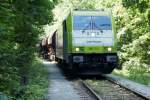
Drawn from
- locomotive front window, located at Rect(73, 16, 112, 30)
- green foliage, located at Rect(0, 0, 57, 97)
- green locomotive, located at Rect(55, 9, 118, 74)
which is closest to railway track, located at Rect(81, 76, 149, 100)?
green foliage, located at Rect(0, 0, 57, 97)

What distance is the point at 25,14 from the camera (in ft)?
61.5

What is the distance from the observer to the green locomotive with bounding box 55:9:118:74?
68.5ft

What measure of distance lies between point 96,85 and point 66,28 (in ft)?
15.2

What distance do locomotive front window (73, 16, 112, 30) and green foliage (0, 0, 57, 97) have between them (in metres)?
1.78

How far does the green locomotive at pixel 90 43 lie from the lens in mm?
20875

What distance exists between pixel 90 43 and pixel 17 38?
168 inches

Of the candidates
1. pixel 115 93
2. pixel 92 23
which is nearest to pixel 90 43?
pixel 92 23

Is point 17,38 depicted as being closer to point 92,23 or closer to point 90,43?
point 90,43

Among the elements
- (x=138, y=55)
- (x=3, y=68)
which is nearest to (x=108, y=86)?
(x=3, y=68)

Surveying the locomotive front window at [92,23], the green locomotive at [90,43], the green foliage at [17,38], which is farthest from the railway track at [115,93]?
the locomotive front window at [92,23]

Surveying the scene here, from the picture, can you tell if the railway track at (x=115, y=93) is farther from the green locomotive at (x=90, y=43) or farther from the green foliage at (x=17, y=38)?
the green locomotive at (x=90, y=43)

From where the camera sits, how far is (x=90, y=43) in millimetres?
21000

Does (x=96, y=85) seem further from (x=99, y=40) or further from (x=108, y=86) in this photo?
(x=99, y=40)

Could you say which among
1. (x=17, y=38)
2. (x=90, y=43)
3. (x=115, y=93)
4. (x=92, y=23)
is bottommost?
(x=115, y=93)
